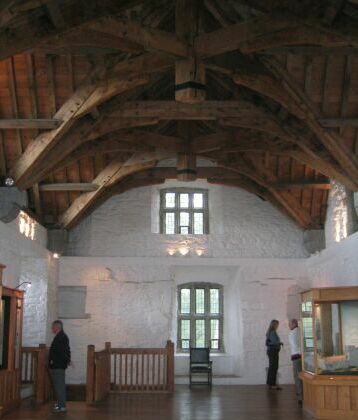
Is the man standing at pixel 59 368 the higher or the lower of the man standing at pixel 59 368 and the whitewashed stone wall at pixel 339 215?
the lower

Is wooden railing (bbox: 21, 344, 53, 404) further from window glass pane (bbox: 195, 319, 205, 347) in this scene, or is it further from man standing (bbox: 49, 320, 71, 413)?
window glass pane (bbox: 195, 319, 205, 347)

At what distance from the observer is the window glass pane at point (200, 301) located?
16.3 meters

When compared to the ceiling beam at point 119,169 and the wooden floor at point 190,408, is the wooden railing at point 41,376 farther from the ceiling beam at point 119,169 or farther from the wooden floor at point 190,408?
the ceiling beam at point 119,169

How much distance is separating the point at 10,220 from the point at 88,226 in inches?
179

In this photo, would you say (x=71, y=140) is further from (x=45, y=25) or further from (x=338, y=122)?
(x=338, y=122)

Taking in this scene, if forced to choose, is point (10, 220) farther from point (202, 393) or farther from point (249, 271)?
point (249, 271)

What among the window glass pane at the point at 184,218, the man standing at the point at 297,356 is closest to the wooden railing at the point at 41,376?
the man standing at the point at 297,356

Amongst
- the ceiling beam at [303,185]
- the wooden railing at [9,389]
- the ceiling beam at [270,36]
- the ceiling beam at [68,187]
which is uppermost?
the ceiling beam at [270,36]

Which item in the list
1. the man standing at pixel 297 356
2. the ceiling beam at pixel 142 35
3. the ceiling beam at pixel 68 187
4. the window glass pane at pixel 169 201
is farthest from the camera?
the window glass pane at pixel 169 201

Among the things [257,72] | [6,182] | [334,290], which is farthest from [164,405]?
[257,72]

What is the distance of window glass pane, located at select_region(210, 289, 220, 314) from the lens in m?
16.3

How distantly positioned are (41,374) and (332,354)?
5.39 metres

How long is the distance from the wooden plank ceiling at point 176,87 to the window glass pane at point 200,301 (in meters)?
3.84

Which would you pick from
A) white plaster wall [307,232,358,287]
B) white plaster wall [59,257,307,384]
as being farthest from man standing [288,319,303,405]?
white plaster wall [59,257,307,384]
